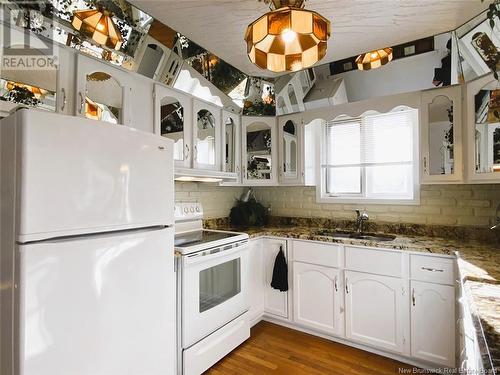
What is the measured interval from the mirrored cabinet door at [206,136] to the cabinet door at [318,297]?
1254 mm

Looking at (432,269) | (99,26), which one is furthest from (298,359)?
(99,26)

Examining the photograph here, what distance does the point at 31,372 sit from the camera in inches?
40.4

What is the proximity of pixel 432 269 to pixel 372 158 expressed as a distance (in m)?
1.28

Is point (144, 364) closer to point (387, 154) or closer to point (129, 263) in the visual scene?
point (129, 263)

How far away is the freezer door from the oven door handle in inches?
13.6

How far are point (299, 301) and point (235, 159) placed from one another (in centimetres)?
152

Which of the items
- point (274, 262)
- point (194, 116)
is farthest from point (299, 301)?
point (194, 116)

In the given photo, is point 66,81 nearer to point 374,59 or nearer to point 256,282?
point 256,282

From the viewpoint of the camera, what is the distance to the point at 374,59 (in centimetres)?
246

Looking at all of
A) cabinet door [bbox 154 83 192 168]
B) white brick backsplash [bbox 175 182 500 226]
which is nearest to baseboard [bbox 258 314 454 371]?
white brick backsplash [bbox 175 182 500 226]

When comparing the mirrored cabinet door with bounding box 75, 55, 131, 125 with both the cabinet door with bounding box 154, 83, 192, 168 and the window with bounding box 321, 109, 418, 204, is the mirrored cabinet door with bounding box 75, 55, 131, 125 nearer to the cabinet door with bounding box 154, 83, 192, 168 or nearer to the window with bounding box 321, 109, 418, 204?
the cabinet door with bounding box 154, 83, 192, 168

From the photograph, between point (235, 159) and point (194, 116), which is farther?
point (235, 159)

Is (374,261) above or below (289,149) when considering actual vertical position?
below

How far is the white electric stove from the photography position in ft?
6.20
